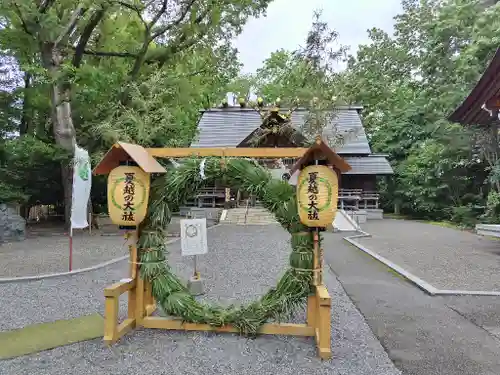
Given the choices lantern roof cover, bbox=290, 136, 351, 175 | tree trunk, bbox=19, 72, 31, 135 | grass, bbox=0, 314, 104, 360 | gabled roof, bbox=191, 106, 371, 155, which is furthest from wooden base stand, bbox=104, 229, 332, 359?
gabled roof, bbox=191, 106, 371, 155

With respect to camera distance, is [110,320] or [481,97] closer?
[110,320]

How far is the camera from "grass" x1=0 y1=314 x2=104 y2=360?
4.05 metres

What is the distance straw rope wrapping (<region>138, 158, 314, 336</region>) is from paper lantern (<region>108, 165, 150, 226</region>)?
24 centimetres

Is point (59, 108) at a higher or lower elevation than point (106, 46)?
lower

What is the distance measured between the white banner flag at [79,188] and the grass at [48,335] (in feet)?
11.1

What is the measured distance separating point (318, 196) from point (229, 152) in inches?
47.2

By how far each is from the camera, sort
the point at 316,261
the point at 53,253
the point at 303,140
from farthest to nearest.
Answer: the point at 303,140
the point at 53,253
the point at 316,261

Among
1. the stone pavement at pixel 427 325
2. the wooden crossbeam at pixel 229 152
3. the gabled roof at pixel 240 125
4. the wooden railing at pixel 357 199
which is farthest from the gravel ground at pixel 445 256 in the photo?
the gabled roof at pixel 240 125

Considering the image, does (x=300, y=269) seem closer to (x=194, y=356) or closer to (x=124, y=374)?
(x=194, y=356)

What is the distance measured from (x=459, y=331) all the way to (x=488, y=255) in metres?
6.35

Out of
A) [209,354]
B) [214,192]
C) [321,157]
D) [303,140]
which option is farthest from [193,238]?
[214,192]

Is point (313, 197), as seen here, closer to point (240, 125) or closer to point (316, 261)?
point (316, 261)

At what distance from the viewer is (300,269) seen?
4.33 meters

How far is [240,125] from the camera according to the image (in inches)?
1049
